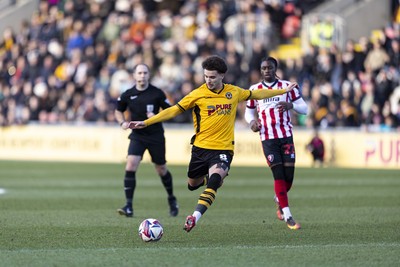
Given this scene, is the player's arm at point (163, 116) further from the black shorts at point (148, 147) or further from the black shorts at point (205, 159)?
the black shorts at point (148, 147)

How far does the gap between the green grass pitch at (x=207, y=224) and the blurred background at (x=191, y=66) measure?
424 centimetres

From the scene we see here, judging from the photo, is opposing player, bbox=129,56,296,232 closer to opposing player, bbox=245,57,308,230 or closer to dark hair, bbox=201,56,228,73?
dark hair, bbox=201,56,228,73

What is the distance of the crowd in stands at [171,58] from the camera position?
28625 millimetres

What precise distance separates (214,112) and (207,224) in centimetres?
211

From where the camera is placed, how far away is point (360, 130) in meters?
28.6

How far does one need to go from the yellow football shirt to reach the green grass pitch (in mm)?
1114

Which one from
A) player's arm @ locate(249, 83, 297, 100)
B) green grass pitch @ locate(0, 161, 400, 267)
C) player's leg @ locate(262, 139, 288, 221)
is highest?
player's arm @ locate(249, 83, 297, 100)

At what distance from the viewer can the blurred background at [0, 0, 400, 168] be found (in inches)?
1126

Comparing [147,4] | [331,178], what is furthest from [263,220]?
[147,4]

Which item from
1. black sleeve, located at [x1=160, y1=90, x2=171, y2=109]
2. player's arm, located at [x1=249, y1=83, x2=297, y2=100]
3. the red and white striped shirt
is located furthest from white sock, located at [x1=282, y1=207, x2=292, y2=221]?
black sleeve, located at [x1=160, y1=90, x2=171, y2=109]

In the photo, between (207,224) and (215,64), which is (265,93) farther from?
(207,224)

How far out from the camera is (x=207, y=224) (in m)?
14.0

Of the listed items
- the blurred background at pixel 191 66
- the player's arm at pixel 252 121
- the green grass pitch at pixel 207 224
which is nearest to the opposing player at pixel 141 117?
the green grass pitch at pixel 207 224

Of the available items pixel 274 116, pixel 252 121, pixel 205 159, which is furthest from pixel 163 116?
pixel 274 116
